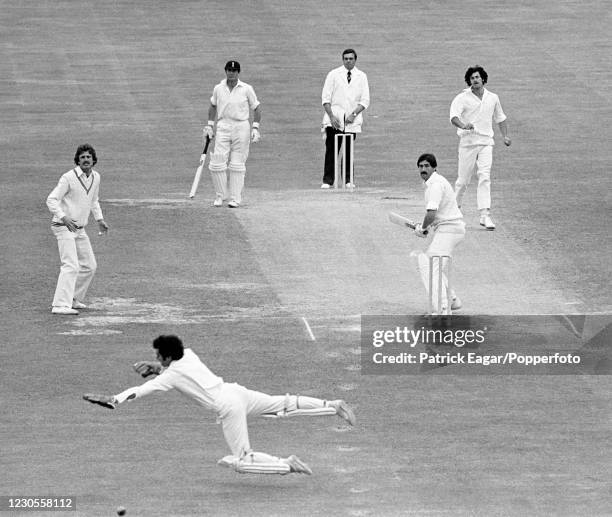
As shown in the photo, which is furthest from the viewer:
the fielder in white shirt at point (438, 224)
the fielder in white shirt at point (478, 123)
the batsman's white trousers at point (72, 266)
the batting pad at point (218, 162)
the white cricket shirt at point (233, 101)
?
→ the batting pad at point (218, 162)

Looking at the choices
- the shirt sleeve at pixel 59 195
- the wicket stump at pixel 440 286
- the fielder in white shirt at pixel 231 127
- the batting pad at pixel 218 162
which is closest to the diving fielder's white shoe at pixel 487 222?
the fielder in white shirt at pixel 231 127

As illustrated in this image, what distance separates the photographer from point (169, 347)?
1412 centimetres

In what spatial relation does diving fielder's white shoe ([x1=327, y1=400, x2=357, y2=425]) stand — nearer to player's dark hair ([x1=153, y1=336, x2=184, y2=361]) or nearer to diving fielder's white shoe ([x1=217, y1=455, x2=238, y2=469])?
diving fielder's white shoe ([x1=217, y1=455, x2=238, y2=469])

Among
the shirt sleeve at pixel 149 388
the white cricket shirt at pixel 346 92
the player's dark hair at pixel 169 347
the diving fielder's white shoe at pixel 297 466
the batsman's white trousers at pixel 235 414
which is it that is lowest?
the diving fielder's white shoe at pixel 297 466

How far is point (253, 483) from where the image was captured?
47.8ft

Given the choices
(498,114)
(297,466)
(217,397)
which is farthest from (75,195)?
(498,114)

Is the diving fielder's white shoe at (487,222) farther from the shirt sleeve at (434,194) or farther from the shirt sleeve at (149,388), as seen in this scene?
the shirt sleeve at (149,388)

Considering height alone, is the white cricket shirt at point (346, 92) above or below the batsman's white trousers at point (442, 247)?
above

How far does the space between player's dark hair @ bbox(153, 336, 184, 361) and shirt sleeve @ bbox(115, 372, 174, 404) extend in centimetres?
16

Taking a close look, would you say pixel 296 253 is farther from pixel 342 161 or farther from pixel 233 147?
pixel 342 161

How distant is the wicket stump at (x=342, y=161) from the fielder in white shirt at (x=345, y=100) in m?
0.03

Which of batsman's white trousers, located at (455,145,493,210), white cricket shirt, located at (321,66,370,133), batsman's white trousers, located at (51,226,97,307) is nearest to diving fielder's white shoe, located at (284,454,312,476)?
batsman's white trousers, located at (51,226,97,307)

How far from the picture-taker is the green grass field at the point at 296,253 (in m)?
14.9

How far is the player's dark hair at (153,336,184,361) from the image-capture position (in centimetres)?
1409
